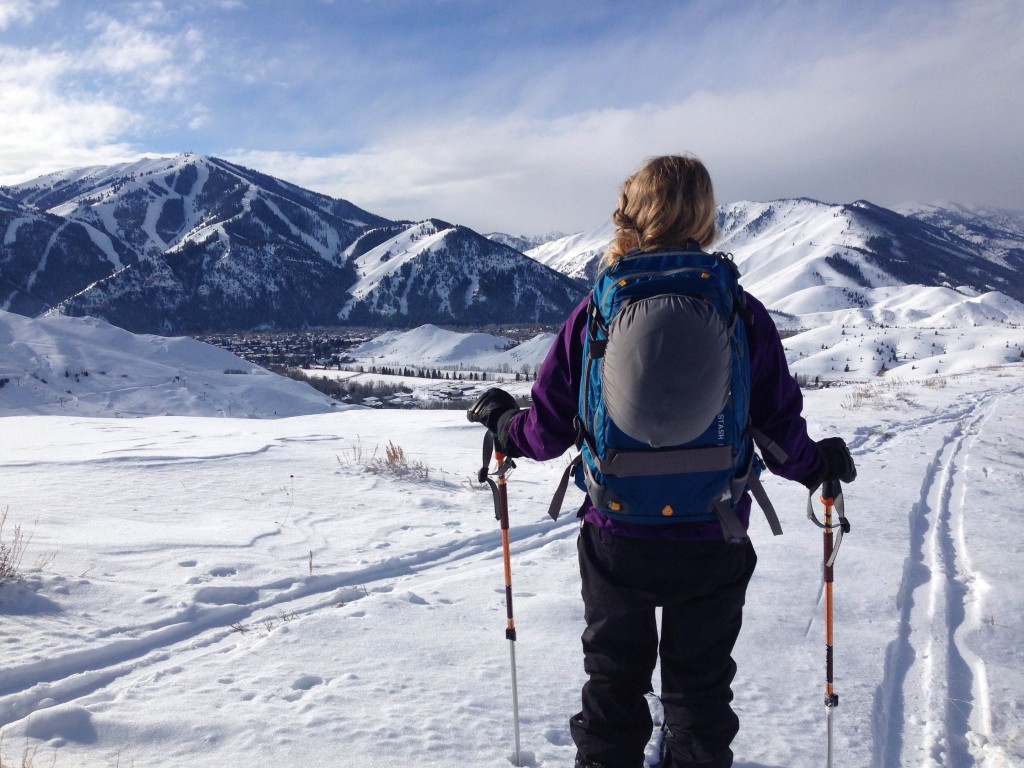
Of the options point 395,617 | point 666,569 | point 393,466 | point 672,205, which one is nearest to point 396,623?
point 395,617

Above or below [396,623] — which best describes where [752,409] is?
above

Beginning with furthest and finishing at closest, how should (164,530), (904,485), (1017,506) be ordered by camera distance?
(904,485)
(1017,506)
(164,530)

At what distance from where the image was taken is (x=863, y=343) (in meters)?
115

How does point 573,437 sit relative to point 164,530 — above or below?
above

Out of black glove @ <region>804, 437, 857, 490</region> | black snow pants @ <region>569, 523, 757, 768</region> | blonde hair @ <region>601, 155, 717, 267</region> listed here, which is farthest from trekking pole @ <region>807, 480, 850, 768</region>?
blonde hair @ <region>601, 155, 717, 267</region>

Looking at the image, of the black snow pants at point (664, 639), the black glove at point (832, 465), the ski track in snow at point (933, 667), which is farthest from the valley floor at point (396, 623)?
the black glove at point (832, 465)

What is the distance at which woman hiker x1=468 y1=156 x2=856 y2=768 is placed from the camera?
2.26 m

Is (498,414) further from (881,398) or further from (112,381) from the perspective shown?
(112,381)

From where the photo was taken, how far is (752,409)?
8.04ft

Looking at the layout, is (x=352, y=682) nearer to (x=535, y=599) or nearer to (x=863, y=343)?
(x=535, y=599)

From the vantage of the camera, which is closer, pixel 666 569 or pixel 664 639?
pixel 666 569

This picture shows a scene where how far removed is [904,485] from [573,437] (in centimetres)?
718

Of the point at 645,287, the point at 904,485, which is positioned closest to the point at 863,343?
the point at 904,485

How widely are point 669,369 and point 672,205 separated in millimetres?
725
